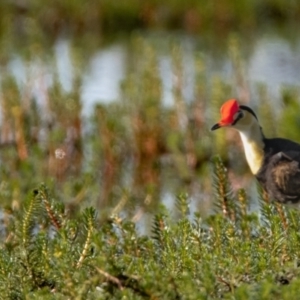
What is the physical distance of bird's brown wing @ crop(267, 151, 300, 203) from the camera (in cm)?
529

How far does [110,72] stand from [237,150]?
4083mm

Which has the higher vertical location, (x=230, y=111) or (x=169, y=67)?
(x=169, y=67)

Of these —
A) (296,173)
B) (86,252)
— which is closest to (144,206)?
(296,173)

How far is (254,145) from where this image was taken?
18.7 ft

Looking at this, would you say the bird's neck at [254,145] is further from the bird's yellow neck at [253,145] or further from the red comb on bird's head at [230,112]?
the red comb on bird's head at [230,112]

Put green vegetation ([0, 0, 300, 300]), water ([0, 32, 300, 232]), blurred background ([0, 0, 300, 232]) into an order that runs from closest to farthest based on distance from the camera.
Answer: green vegetation ([0, 0, 300, 300]) → blurred background ([0, 0, 300, 232]) → water ([0, 32, 300, 232])

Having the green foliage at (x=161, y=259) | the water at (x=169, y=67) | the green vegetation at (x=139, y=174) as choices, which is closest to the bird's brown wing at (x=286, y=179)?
the green vegetation at (x=139, y=174)

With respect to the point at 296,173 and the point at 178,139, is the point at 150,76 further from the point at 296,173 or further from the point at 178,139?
the point at 296,173

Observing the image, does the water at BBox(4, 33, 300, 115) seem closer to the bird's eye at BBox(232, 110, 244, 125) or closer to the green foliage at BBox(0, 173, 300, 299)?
the bird's eye at BBox(232, 110, 244, 125)

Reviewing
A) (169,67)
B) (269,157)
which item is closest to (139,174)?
(269,157)

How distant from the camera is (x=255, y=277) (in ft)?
11.0

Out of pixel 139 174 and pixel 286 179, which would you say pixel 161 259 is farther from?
pixel 139 174

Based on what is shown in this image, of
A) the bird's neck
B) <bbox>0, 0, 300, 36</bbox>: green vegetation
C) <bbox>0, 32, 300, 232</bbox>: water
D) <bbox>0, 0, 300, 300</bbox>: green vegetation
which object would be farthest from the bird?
<bbox>0, 0, 300, 36</bbox>: green vegetation

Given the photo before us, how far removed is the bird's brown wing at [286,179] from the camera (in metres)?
5.29
